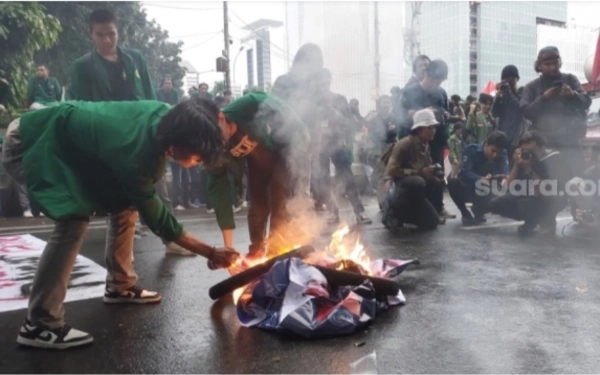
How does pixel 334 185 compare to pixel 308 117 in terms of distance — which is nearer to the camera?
pixel 308 117

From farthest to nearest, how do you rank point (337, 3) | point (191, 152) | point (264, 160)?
point (337, 3) < point (264, 160) < point (191, 152)

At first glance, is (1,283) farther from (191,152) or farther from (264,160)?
(191,152)

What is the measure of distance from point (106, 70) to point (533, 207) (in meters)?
4.68

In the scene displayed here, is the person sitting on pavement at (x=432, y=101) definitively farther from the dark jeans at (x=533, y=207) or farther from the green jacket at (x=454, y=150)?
the green jacket at (x=454, y=150)

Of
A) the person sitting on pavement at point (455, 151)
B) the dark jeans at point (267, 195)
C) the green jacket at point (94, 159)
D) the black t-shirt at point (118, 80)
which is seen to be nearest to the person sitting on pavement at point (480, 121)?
the person sitting on pavement at point (455, 151)

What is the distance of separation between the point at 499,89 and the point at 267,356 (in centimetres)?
589

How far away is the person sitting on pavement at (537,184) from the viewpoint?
646 centimetres

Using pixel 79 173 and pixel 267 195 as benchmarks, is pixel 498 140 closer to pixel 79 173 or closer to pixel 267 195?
pixel 267 195

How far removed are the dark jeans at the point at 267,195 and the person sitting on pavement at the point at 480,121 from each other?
681 centimetres

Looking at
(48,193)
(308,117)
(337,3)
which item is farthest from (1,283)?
Answer: (337,3)

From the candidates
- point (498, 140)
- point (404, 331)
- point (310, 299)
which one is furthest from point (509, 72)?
point (310, 299)

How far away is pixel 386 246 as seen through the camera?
5.88 meters

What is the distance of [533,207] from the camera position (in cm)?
650

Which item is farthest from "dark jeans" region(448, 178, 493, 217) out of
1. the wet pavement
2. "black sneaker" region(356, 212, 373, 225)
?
the wet pavement
